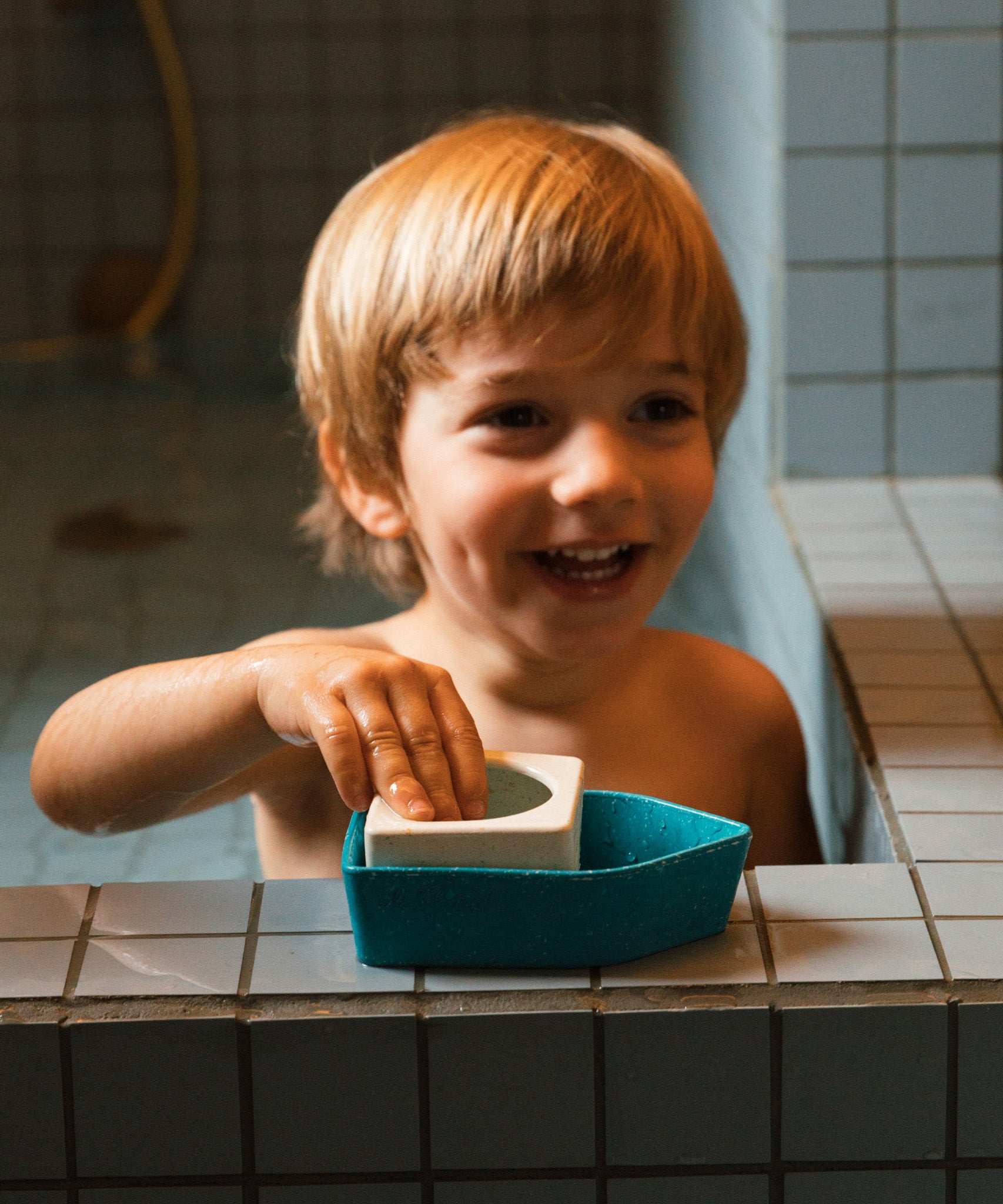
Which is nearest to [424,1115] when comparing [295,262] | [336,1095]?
[336,1095]

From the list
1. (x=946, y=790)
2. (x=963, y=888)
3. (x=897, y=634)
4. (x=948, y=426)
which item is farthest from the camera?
(x=948, y=426)

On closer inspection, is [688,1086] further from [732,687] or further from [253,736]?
[732,687]

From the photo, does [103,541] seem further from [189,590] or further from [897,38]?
[897,38]

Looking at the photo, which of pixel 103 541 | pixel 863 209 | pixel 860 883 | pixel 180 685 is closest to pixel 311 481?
pixel 103 541

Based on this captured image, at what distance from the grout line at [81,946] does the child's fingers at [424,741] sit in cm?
17

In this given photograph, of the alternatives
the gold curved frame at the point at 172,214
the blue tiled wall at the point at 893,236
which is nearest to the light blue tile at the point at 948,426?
the blue tiled wall at the point at 893,236

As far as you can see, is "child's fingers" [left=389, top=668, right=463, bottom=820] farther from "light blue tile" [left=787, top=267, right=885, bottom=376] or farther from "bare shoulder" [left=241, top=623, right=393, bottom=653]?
"light blue tile" [left=787, top=267, right=885, bottom=376]

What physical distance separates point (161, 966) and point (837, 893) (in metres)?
0.32

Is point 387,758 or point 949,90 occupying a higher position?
point 949,90

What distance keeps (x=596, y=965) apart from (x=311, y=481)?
2005mm

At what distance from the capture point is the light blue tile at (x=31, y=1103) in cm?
68

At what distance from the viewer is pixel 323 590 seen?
2279 millimetres

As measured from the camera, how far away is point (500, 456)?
993 millimetres

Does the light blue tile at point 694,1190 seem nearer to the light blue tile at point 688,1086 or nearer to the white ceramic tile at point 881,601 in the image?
the light blue tile at point 688,1086
